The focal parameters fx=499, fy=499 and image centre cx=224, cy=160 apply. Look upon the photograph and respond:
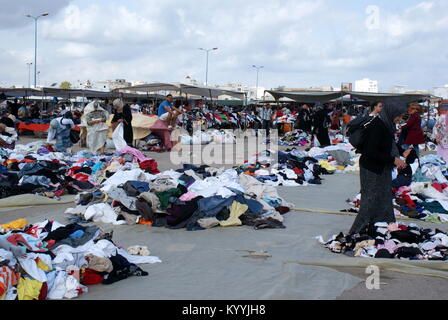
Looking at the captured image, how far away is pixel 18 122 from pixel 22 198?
53.7 ft

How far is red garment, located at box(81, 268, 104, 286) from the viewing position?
4488 mm

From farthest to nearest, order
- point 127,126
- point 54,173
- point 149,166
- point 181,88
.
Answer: point 181,88 < point 127,126 < point 149,166 < point 54,173

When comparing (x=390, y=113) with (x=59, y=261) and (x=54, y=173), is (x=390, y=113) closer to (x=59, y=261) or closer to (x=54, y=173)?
(x=59, y=261)

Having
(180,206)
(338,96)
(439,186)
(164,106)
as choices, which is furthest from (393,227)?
(338,96)

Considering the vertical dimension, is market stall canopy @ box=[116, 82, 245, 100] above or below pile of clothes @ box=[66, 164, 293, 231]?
above

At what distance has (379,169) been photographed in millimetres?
6188

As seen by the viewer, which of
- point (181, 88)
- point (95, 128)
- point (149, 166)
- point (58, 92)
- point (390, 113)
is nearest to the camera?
point (390, 113)

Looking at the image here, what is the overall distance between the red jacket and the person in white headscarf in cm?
850

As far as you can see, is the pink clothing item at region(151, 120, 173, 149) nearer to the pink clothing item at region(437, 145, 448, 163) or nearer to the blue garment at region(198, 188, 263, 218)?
the pink clothing item at region(437, 145, 448, 163)

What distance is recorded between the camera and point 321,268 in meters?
5.05

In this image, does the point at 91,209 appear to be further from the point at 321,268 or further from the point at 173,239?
the point at 321,268

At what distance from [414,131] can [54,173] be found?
7.76m

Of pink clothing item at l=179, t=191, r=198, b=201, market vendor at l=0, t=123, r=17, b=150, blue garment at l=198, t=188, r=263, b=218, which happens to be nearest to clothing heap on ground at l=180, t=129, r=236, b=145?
market vendor at l=0, t=123, r=17, b=150

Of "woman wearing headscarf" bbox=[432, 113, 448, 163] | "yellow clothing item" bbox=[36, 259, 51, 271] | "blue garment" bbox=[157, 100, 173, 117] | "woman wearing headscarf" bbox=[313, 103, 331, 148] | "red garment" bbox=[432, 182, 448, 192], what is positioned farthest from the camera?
"woman wearing headscarf" bbox=[313, 103, 331, 148]
